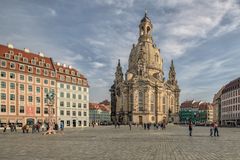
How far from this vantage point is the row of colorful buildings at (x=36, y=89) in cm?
8931

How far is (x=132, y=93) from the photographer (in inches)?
6452

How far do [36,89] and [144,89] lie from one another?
74101 millimetres

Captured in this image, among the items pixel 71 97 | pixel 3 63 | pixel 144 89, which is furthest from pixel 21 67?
pixel 144 89

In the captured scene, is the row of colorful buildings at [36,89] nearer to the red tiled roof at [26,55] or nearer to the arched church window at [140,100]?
the red tiled roof at [26,55]

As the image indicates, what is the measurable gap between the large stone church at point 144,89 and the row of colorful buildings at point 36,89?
44841 millimetres

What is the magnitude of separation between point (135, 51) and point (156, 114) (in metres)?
37.5

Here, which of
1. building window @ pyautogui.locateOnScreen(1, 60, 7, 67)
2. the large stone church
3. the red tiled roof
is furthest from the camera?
the large stone church

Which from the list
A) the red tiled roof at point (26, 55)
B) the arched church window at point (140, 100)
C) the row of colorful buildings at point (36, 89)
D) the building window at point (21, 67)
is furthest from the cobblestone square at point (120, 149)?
the arched church window at point (140, 100)

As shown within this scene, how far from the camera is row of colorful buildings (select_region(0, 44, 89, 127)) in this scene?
89.3m

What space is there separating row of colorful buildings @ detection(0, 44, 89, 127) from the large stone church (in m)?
44.8

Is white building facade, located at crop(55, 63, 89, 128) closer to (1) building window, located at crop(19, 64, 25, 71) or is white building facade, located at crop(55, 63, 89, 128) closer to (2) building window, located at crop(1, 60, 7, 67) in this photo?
(1) building window, located at crop(19, 64, 25, 71)

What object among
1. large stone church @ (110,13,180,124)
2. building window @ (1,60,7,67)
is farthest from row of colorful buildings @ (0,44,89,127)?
large stone church @ (110,13,180,124)

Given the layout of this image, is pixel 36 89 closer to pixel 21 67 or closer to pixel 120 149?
pixel 21 67

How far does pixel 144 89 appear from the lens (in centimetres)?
16188
